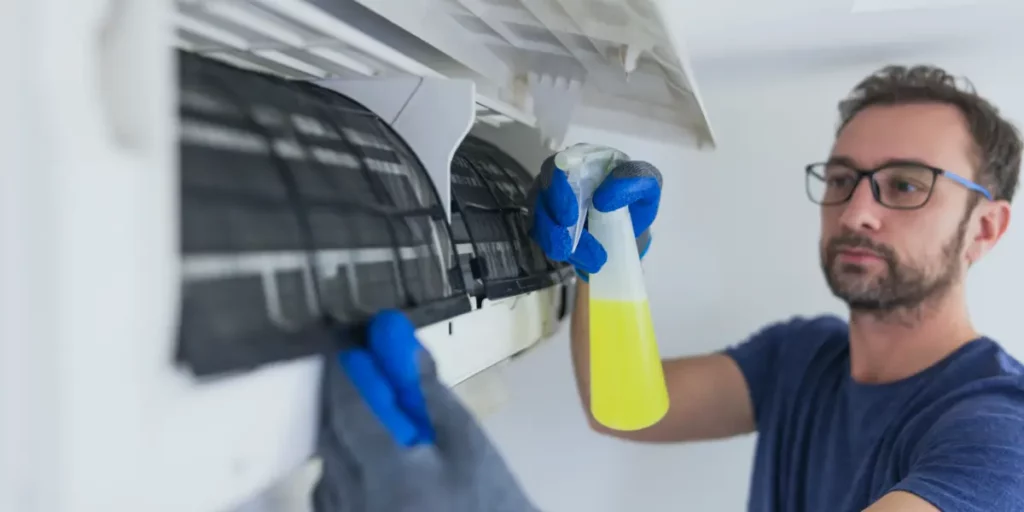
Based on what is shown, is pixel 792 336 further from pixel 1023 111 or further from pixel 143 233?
pixel 143 233

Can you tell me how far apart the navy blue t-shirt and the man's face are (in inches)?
4.8

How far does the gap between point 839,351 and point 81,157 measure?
1233 millimetres

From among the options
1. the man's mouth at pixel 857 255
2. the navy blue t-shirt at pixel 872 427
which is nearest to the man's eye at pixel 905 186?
the man's mouth at pixel 857 255

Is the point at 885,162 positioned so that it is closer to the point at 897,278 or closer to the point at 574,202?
the point at 897,278

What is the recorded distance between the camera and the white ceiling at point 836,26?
1.22 m

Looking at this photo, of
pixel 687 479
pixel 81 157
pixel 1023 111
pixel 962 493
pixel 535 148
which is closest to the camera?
pixel 81 157

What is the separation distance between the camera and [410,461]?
50 cm

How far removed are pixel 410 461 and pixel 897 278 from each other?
0.93 meters

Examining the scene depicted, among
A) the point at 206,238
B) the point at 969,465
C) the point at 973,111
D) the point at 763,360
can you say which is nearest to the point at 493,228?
the point at 206,238

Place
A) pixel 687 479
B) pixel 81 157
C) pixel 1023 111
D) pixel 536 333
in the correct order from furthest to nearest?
pixel 687 479
pixel 1023 111
pixel 536 333
pixel 81 157

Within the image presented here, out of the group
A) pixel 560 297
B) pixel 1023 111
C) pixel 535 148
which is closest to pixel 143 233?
pixel 560 297

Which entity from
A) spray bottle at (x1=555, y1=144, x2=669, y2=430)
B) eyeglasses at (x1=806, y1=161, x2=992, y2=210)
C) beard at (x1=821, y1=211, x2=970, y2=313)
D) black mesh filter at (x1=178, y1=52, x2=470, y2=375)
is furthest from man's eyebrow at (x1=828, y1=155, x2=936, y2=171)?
black mesh filter at (x1=178, y1=52, x2=470, y2=375)

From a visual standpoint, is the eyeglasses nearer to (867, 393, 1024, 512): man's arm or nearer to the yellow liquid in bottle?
(867, 393, 1024, 512): man's arm

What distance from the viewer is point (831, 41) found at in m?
1.33
